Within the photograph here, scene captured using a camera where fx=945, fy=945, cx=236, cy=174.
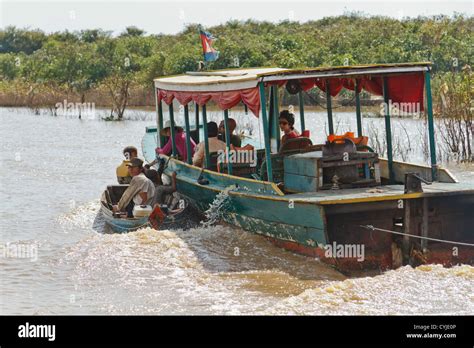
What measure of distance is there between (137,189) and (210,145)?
1.42m

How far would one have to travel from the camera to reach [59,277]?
11641 millimetres

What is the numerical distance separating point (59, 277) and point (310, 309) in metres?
3.64

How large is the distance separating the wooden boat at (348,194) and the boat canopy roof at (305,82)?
0.01m

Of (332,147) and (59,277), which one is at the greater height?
(332,147)

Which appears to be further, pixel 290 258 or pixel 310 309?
pixel 290 258

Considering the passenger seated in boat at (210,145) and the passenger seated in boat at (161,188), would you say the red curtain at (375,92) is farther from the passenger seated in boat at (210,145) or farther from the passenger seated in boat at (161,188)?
the passenger seated in boat at (161,188)

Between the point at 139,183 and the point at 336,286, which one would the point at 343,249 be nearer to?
the point at 336,286


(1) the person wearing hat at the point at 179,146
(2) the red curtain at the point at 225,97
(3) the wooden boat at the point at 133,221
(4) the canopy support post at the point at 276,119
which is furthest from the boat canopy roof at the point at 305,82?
(3) the wooden boat at the point at 133,221

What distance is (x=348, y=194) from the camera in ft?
35.9

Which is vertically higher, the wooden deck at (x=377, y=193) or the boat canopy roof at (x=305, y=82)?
the boat canopy roof at (x=305, y=82)

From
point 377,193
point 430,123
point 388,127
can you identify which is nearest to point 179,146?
point 388,127

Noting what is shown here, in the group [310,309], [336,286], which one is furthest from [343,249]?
[310,309]

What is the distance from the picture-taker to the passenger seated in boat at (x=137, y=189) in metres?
13.4

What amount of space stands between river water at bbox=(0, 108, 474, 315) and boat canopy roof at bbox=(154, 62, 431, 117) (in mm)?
1827
